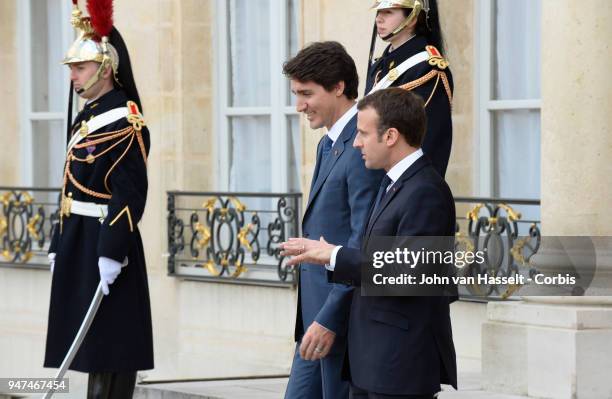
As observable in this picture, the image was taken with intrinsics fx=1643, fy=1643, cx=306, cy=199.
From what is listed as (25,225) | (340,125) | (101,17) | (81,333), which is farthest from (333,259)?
(25,225)

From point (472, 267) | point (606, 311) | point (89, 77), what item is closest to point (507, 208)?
point (472, 267)

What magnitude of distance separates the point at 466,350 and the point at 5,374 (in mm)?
5114

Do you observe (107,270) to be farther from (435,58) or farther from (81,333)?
(435,58)

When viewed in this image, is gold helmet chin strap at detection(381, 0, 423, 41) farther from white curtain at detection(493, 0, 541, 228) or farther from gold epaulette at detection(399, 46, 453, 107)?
white curtain at detection(493, 0, 541, 228)

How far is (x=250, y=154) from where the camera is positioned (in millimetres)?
11750

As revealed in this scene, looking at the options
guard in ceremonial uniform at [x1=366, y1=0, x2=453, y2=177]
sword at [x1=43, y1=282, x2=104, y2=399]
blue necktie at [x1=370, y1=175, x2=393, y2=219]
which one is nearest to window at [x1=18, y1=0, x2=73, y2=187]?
sword at [x1=43, y1=282, x2=104, y2=399]

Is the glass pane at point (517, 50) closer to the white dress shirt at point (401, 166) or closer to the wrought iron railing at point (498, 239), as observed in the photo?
the wrought iron railing at point (498, 239)

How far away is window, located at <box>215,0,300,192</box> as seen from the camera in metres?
11.4

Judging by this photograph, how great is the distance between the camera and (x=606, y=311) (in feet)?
25.1

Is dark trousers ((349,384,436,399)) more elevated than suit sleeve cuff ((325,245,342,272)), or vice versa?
suit sleeve cuff ((325,245,342,272))

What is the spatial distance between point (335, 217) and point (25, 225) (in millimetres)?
7927

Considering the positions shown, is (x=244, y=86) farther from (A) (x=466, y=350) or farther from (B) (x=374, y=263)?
(B) (x=374, y=263)

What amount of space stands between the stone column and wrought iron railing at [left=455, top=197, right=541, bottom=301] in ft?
3.66

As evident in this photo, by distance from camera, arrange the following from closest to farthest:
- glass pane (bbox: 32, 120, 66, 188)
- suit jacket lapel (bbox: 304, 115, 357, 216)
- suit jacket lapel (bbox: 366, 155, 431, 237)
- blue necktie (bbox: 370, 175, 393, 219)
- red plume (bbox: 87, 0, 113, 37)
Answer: suit jacket lapel (bbox: 366, 155, 431, 237)
blue necktie (bbox: 370, 175, 393, 219)
suit jacket lapel (bbox: 304, 115, 357, 216)
red plume (bbox: 87, 0, 113, 37)
glass pane (bbox: 32, 120, 66, 188)
